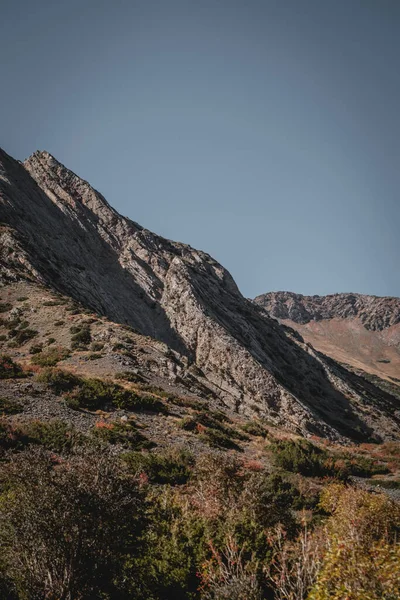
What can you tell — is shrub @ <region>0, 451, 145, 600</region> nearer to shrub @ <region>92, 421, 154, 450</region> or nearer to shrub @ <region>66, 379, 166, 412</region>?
shrub @ <region>92, 421, 154, 450</region>

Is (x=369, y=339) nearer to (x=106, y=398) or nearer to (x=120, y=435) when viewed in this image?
(x=106, y=398)

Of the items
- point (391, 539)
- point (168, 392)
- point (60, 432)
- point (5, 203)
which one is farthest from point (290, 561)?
point (5, 203)

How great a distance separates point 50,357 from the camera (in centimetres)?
3256

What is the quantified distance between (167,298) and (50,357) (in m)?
32.7

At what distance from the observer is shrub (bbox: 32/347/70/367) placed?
31.2 metres

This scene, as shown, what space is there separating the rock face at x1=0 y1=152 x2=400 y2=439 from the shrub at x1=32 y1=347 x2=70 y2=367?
56.2ft

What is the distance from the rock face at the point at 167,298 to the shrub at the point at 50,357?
56.2ft

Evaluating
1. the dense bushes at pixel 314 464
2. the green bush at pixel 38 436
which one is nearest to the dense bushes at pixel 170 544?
the green bush at pixel 38 436

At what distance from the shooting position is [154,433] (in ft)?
73.7

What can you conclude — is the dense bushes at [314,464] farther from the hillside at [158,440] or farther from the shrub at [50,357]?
the shrub at [50,357]

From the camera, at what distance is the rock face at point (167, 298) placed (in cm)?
4775

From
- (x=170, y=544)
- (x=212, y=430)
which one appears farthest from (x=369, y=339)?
(x=170, y=544)

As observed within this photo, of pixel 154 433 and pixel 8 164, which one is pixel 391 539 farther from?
pixel 8 164

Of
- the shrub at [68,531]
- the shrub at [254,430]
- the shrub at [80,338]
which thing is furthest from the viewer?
the shrub at [80,338]
